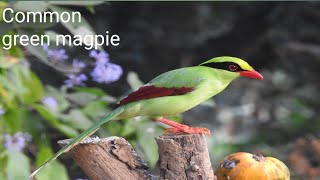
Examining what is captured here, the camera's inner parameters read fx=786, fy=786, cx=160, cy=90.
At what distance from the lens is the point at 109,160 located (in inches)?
83.6

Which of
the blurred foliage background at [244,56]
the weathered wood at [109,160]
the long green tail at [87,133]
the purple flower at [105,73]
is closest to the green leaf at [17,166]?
the purple flower at [105,73]

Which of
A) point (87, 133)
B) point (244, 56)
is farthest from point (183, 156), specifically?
point (244, 56)

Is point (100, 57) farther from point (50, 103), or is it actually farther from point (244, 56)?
point (244, 56)

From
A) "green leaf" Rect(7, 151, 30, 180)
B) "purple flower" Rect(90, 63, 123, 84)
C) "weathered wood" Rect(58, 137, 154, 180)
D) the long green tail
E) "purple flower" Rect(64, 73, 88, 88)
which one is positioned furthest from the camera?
"purple flower" Rect(64, 73, 88, 88)

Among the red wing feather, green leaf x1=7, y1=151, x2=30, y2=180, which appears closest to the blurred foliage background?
green leaf x1=7, y1=151, x2=30, y2=180

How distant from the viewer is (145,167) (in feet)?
7.10

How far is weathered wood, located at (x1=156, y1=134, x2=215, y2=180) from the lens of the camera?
2068 mm

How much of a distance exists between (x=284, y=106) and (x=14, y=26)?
128 inches

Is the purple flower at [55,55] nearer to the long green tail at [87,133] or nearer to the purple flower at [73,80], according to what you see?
the purple flower at [73,80]

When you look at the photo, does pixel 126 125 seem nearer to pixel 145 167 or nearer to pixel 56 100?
pixel 56 100

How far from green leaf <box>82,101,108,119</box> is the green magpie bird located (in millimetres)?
1510

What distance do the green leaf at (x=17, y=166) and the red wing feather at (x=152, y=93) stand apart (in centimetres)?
114

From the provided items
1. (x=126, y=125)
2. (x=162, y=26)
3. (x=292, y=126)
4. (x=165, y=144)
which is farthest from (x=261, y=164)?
(x=162, y=26)

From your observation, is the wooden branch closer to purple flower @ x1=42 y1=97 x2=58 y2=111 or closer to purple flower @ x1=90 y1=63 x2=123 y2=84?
purple flower @ x1=90 y1=63 x2=123 y2=84
